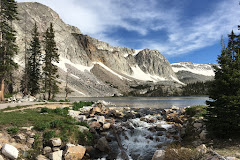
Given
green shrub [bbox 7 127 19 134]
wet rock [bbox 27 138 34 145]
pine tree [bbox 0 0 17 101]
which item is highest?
pine tree [bbox 0 0 17 101]

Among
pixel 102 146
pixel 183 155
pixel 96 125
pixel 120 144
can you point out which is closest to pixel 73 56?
pixel 96 125

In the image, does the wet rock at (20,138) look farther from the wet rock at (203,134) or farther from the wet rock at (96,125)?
the wet rock at (203,134)

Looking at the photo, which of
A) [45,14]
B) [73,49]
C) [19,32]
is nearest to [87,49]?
[73,49]

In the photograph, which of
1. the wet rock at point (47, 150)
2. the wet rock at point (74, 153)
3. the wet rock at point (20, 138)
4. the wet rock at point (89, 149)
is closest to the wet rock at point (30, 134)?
the wet rock at point (20, 138)

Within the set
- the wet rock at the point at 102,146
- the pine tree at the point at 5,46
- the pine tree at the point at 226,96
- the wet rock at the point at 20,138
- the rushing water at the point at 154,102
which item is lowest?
the rushing water at the point at 154,102

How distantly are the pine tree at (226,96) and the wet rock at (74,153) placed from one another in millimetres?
8935

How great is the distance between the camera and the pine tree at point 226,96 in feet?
30.5

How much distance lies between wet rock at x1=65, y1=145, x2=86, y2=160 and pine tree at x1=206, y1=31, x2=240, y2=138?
8935 millimetres

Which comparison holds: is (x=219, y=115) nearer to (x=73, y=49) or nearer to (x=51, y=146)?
(x=51, y=146)

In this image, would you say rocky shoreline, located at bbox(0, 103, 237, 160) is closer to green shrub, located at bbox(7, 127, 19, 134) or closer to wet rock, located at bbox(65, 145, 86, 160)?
wet rock, located at bbox(65, 145, 86, 160)

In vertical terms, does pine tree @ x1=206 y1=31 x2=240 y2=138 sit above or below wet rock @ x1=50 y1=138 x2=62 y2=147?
above

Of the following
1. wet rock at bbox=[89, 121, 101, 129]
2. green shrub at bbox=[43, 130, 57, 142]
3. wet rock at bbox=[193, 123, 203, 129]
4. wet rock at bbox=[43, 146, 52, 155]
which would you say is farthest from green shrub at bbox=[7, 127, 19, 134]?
wet rock at bbox=[193, 123, 203, 129]

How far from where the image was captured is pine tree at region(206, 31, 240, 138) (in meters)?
9.29

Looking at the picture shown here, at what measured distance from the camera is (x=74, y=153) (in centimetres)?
933
